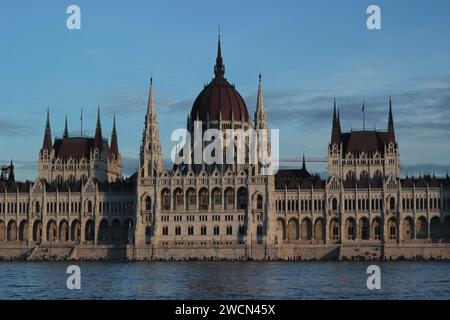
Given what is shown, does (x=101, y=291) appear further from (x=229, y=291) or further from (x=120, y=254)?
(x=120, y=254)

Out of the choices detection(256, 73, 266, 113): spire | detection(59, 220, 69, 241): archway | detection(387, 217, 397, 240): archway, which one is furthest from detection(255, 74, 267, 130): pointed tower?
detection(59, 220, 69, 241): archway

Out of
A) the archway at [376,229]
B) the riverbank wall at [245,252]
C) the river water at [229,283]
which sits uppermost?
the archway at [376,229]

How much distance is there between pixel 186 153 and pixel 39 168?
32.8m

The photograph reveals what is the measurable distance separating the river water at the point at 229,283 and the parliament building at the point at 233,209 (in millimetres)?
27288

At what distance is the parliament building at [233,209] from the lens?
6250 inches

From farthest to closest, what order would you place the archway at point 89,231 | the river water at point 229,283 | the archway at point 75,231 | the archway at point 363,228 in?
the archway at point 75,231 → the archway at point 89,231 → the archway at point 363,228 → the river water at point 229,283

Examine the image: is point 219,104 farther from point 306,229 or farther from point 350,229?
point 350,229

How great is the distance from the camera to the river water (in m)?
82.8

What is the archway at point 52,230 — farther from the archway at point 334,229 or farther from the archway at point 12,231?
the archway at point 334,229

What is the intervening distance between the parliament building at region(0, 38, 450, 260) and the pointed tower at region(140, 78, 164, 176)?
16 centimetres

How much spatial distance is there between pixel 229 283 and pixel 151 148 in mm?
70135

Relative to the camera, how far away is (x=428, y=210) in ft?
527

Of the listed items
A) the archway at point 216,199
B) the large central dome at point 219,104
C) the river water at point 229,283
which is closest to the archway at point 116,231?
the archway at point 216,199
